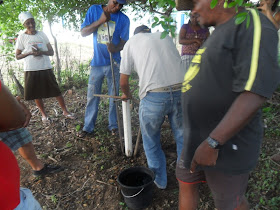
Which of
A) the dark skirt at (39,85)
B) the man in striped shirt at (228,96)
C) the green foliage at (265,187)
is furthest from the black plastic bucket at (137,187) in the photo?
the dark skirt at (39,85)

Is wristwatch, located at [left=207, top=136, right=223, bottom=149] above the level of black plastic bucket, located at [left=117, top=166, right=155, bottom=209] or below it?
above

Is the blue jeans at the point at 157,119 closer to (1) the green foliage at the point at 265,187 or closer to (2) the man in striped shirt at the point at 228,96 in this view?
(2) the man in striped shirt at the point at 228,96

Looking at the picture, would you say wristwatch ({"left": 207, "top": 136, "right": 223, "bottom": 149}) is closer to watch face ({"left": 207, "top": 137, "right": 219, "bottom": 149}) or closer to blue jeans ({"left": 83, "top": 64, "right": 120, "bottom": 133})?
watch face ({"left": 207, "top": 137, "right": 219, "bottom": 149})

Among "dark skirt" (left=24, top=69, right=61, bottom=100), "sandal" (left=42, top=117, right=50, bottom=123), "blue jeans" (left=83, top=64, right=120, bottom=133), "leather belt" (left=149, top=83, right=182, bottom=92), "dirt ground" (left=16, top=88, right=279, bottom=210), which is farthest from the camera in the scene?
"sandal" (left=42, top=117, right=50, bottom=123)

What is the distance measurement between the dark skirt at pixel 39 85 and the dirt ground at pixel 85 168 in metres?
0.63

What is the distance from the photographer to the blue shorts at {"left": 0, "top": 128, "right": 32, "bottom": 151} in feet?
7.84

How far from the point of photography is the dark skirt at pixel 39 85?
4219mm

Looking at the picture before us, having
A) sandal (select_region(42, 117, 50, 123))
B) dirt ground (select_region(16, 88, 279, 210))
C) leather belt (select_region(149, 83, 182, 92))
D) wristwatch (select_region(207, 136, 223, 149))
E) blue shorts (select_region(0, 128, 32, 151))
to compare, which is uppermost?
leather belt (select_region(149, 83, 182, 92))

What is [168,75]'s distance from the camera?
236cm

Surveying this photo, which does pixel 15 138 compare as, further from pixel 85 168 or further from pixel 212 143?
pixel 212 143

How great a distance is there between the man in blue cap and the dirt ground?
39 centimetres

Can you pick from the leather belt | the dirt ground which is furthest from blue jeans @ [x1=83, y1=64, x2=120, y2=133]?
the leather belt

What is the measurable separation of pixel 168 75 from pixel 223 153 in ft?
3.82

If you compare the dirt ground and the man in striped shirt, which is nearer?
the man in striped shirt
